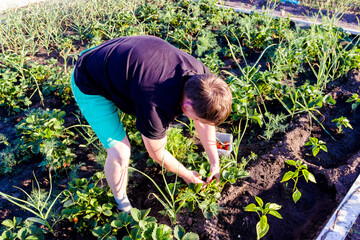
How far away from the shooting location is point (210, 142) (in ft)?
5.85

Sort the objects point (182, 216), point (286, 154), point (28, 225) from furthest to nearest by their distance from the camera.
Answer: point (286, 154) < point (182, 216) < point (28, 225)

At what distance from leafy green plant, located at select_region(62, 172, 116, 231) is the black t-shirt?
630mm

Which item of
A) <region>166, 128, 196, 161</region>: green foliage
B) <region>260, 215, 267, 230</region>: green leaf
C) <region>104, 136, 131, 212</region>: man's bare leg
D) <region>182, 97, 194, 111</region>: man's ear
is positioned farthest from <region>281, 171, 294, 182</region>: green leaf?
<region>104, 136, 131, 212</region>: man's bare leg

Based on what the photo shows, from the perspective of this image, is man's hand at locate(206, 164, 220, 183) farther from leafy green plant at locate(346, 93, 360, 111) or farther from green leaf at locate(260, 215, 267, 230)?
leafy green plant at locate(346, 93, 360, 111)

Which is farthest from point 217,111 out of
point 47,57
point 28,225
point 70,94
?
point 47,57

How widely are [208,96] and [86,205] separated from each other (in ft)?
3.53

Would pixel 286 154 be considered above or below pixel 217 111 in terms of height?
below

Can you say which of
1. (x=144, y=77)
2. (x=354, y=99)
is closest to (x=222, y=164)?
(x=144, y=77)

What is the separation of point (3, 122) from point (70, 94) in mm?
707

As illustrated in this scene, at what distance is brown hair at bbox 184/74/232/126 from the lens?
1.27m

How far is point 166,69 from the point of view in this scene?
138 cm

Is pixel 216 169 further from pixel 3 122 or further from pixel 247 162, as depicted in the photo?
pixel 3 122

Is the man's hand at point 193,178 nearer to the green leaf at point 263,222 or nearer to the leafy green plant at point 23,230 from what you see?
the green leaf at point 263,222

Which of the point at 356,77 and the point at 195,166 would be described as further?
the point at 356,77
